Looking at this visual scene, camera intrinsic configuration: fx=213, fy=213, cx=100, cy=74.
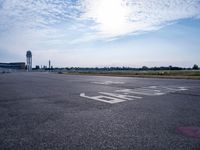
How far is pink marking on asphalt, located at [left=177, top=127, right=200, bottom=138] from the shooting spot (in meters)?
4.82

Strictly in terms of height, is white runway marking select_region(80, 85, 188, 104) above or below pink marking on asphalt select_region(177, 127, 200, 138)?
below

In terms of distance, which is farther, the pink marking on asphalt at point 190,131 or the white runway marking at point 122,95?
the white runway marking at point 122,95

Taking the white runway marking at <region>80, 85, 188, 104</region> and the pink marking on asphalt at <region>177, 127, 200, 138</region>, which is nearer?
the pink marking on asphalt at <region>177, 127, 200, 138</region>

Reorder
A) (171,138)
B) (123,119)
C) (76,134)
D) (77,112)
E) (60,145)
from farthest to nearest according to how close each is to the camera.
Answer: (77,112) < (123,119) < (76,134) < (171,138) < (60,145)

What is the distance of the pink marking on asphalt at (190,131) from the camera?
190 inches

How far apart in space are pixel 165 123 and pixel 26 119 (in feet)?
13.4

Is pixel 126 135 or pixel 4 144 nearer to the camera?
pixel 4 144

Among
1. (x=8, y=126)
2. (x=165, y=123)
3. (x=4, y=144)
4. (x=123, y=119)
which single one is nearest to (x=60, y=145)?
(x=4, y=144)

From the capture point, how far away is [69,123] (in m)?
5.97

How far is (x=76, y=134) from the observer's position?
4.93 metres

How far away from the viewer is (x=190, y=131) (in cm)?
507

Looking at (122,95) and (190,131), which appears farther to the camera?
(122,95)

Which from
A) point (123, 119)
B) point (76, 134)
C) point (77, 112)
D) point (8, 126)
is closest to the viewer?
point (76, 134)

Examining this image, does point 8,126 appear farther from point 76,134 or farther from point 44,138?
point 76,134
